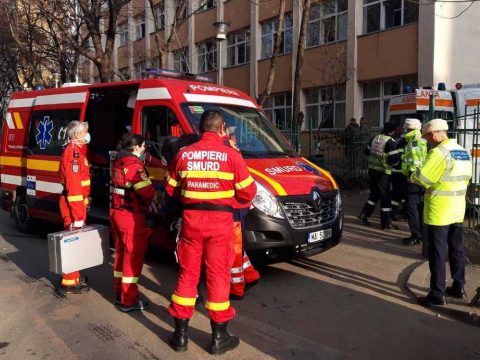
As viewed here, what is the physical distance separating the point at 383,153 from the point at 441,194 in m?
3.50


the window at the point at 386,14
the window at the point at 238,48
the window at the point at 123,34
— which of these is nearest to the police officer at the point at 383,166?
the window at the point at 386,14

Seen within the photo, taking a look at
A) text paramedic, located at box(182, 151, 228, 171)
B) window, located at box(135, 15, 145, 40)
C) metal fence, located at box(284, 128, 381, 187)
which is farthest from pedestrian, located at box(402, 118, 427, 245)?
window, located at box(135, 15, 145, 40)

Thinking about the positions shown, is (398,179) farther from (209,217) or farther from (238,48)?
(238,48)

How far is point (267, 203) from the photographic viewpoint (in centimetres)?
538

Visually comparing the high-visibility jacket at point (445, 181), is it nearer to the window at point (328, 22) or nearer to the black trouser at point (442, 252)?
the black trouser at point (442, 252)

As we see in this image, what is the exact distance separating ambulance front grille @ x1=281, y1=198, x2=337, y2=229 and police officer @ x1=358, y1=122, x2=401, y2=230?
2550mm

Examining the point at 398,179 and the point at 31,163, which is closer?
the point at 31,163

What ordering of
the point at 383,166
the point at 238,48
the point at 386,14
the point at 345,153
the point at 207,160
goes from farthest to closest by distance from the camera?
the point at 238,48 → the point at 386,14 → the point at 345,153 → the point at 383,166 → the point at 207,160

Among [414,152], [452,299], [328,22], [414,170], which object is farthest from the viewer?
[328,22]

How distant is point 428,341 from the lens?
4.27m

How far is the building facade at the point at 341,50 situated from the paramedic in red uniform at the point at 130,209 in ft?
29.9

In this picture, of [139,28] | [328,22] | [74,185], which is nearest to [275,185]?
[74,185]

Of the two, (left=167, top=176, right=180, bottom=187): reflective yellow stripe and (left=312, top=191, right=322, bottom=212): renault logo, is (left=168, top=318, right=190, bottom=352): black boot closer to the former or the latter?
(left=167, top=176, right=180, bottom=187): reflective yellow stripe

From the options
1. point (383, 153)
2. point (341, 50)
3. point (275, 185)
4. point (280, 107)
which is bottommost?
point (275, 185)
